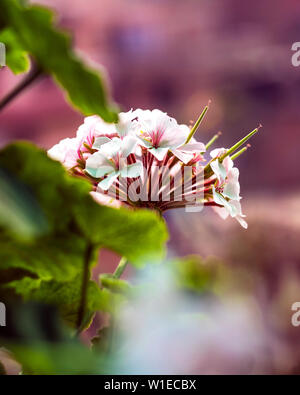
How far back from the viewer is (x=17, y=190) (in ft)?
0.60

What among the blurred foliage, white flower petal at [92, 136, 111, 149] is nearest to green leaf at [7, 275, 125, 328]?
the blurred foliage

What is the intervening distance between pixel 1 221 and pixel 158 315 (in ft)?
0.34

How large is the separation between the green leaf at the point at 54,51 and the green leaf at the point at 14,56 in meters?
0.08

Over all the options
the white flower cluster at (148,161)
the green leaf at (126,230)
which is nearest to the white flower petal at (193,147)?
the white flower cluster at (148,161)

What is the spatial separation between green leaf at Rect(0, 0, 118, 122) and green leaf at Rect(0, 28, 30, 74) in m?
0.08

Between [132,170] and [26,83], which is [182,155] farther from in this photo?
[26,83]

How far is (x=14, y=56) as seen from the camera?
0.32m

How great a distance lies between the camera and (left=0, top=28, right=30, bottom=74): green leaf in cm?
28

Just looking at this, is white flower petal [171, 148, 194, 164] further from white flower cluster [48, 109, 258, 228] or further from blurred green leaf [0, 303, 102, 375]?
blurred green leaf [0, 303, 102, 375]

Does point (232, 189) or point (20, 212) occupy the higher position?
point (232, 189)

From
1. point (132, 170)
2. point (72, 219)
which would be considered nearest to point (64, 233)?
point (72, 219)

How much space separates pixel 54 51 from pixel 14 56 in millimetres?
133

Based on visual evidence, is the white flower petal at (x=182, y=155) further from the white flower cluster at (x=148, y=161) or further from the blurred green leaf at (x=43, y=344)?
the blurred green leaf at (x=43, y=344)

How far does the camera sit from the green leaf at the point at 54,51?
0.64 ft
